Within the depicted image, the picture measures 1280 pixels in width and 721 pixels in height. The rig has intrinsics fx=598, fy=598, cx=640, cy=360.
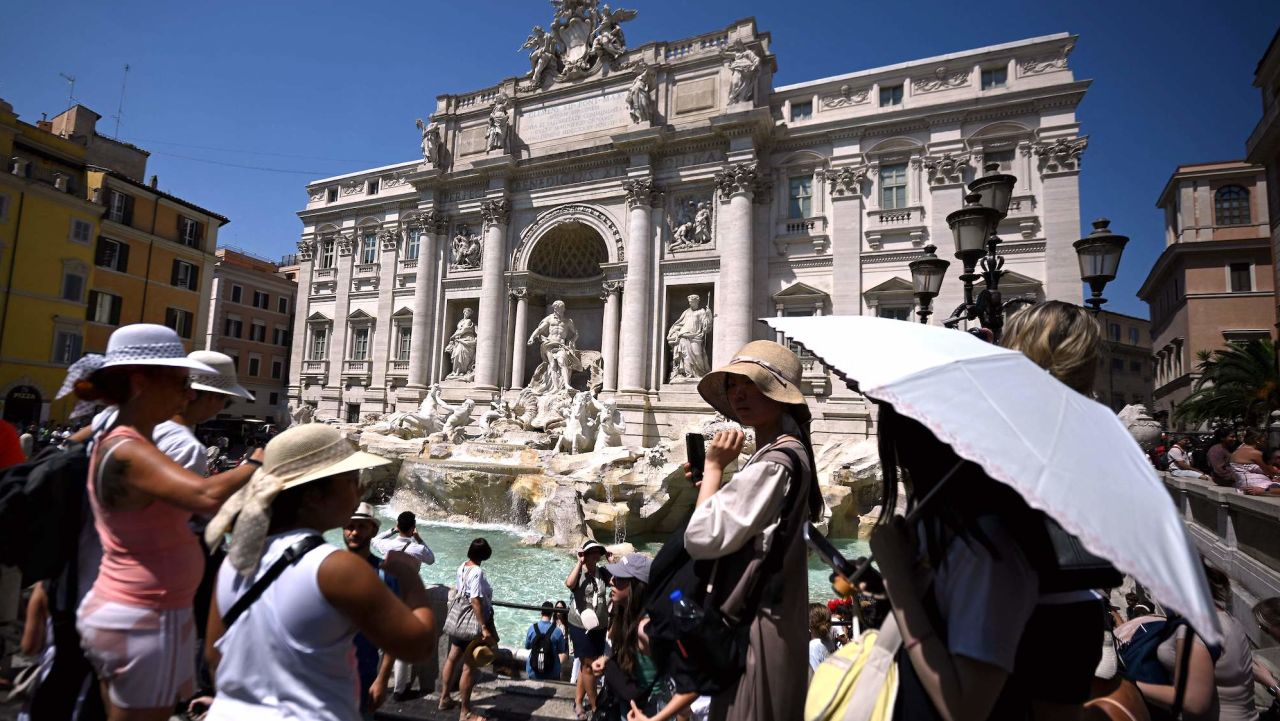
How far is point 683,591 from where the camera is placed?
84.1 inches

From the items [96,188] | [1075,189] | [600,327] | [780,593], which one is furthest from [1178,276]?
[96,188]

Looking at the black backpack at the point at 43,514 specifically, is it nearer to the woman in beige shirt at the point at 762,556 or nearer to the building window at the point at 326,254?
the woman in beige shirt at the point at 762,556

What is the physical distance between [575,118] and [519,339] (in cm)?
859

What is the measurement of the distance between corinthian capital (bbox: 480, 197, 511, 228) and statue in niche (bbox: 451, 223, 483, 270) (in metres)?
1.43

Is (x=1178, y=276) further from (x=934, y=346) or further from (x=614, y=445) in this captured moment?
(x=934, y=346)

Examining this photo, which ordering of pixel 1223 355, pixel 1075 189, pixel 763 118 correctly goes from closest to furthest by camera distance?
1. pixel 1075 189
2. pixel 763 118
3. pixel 1223 355

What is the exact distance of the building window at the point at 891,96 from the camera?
1839cm

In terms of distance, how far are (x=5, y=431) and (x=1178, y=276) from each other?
4527 cm

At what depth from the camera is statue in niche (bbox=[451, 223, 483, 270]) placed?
23.9m

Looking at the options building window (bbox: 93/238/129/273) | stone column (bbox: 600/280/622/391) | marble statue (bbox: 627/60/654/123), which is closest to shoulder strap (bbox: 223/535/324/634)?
stone column (bbox: 600/280/622/391)

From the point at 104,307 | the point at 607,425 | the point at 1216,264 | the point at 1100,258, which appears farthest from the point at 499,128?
the point at 1216,264

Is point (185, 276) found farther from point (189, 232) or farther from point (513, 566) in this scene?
point (513, 566)

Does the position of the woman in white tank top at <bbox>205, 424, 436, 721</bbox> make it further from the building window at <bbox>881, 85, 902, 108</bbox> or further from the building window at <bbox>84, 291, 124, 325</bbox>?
the building window at <bbox>84, 291, 124, 325</bbox>

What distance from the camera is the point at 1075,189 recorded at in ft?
52.7
